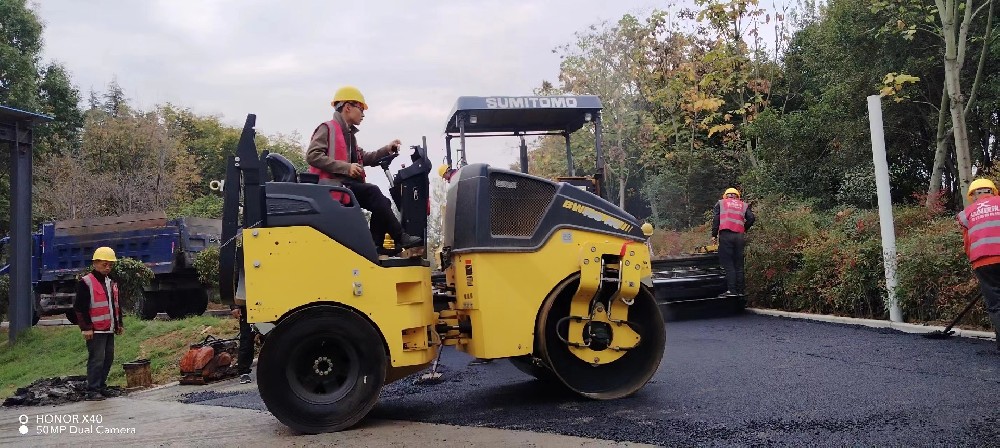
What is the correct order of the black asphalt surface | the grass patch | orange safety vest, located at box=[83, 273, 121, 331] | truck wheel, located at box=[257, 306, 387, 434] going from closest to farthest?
the black asphalt surface
truck wheel, located at box=[257, 306, 387, 434]
orange safety vest, located at box=[83, 273, 121, 331]
the grass patch

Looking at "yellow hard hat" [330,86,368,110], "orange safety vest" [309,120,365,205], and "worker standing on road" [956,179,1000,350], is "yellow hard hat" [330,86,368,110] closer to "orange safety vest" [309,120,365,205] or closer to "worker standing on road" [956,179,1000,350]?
"orange safety vest" [309,120,365,205]

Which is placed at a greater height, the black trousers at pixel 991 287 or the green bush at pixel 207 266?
the green bush at pixel 207 266

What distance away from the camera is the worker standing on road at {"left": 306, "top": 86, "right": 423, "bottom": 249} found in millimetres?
4434

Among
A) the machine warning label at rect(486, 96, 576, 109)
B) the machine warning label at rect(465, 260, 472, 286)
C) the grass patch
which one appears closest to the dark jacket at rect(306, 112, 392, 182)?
the machine warning label at rect(465, 260, 472, 286)

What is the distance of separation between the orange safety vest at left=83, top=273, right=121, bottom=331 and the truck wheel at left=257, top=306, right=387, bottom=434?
152 inches

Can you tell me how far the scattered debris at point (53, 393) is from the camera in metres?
6.79

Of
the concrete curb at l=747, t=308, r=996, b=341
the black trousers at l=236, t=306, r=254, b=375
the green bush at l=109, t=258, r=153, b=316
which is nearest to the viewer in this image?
the black trousers at l=236, t=306, r=254, b=375

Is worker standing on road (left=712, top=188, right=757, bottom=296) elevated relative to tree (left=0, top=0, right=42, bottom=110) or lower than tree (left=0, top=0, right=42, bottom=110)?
lower

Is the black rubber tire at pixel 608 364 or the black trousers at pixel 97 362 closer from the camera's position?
the black rubber tire at pixel 608 364

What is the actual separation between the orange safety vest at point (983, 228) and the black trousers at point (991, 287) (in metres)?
0.10

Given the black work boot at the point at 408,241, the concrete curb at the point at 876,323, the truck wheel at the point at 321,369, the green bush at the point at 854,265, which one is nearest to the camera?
the truck wheel at the point at 321,369

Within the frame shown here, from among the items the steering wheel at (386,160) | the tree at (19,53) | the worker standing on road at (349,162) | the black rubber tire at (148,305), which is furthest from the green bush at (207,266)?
the tree at (19,53)

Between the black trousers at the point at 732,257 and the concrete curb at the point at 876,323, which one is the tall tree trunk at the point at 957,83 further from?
the black trousers at the point at 732,257

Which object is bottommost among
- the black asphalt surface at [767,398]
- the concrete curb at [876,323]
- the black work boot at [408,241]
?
the black asphalt surface at [767,398]
